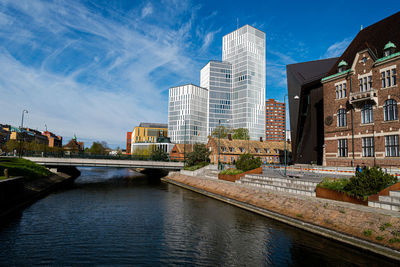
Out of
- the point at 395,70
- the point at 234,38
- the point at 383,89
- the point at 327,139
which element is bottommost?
the point at 327,139

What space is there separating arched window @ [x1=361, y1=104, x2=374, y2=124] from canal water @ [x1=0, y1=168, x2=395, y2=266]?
2469 centimetres

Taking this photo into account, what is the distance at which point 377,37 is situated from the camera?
127 feet

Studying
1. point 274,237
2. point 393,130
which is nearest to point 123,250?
point 274,237

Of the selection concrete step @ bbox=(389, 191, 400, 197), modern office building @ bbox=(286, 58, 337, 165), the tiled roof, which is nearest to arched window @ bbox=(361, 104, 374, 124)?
modern office building @ bbox=(286, 58, 337, 165)

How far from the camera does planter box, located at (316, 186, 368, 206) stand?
18.1m

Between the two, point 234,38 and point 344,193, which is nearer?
point 344,193

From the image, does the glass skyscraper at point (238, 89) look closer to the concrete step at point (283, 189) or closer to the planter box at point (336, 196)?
the concrete step at point (283, 189)

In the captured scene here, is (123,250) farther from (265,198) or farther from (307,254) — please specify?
(265,198)

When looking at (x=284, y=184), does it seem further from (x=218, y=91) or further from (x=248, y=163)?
(x=218, y=91)

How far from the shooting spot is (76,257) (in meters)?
13.4

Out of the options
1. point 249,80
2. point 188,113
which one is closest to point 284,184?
point 188,113

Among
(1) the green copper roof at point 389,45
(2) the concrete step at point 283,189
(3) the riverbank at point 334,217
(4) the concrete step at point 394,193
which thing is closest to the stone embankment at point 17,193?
(3) the riverbank at point 334,217

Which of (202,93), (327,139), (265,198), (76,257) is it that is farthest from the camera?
(202,93)

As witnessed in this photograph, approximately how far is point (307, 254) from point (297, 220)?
5.51 metres
